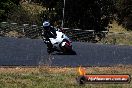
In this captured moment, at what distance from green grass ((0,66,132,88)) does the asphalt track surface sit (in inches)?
44.8

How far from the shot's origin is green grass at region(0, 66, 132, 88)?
1566 centimetres

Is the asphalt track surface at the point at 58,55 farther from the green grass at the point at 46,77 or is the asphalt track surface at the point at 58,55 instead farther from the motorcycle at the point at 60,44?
the green grass at the point at 46,77

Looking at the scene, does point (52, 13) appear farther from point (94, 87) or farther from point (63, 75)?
point (94, 87)

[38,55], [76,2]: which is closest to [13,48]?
[38,55]

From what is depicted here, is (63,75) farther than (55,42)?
No

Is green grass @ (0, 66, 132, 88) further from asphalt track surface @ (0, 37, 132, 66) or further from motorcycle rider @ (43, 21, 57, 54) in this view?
motorcycle rider @ (43, 21, 57, 54)

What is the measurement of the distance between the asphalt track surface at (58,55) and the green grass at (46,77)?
1138 millimetres

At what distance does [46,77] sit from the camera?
17.4 meters

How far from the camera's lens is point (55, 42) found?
984 inches

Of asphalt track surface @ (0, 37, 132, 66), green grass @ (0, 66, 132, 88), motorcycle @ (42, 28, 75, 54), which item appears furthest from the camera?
motorcycle @ (42, 28, 75, 54)

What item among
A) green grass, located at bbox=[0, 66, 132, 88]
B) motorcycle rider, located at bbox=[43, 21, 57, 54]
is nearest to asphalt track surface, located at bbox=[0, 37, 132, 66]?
motorcycle rider, located at bbox=[43, 21, 57, 54]

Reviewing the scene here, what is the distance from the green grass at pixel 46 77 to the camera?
51.4 ft

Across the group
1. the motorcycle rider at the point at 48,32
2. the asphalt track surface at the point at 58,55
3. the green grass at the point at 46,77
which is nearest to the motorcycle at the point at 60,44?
the motorcycle rider at the point at 48,32

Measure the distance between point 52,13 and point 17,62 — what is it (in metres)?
25.3
